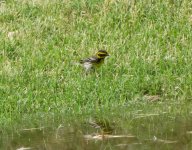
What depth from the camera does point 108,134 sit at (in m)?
7.37

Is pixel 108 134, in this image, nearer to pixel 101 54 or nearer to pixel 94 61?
pixel 94 61

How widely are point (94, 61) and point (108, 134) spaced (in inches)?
155

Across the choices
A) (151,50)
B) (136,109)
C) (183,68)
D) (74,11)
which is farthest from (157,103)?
(74,11)

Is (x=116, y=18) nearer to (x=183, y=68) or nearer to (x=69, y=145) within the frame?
(x=183, y=68)

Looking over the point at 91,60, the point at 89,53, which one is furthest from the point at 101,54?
the point at 89,53

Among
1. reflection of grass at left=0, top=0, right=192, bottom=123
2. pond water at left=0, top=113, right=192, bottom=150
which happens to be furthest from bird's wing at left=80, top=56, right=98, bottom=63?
pond water at left=0, top=113, right=192, bottom=150

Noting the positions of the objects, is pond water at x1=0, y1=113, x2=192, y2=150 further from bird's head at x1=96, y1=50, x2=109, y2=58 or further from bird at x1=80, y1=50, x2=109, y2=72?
bird's head at x1=96, y1=50, x2=109, y2=58

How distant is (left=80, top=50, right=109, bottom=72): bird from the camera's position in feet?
36.3

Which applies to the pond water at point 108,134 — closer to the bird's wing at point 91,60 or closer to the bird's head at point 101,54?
the bird's wing at point 91,60

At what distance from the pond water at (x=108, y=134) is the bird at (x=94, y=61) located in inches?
100

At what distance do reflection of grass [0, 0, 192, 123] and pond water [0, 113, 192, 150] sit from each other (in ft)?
2.77

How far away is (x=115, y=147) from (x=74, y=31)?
285 inches

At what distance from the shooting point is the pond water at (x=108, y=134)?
22.4 feet

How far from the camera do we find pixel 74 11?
1477cm
